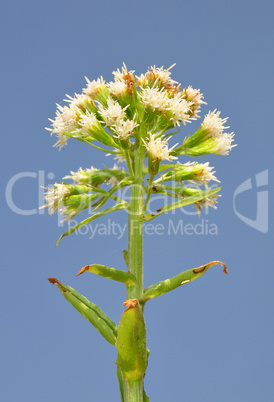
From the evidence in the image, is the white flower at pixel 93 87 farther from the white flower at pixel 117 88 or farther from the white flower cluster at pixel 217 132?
the white flower cluster at pixel 217 132

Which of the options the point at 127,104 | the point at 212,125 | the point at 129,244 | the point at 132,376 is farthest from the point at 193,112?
the point at 132,376

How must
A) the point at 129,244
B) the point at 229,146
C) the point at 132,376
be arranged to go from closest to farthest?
the point at 132,376 < the point at 129,244 < the point at 229,146

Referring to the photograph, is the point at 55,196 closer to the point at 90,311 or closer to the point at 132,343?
the point at 90,311

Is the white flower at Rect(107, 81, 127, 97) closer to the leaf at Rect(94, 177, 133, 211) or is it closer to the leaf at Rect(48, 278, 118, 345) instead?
the leaf at Rect(94, 177, 133, 211)

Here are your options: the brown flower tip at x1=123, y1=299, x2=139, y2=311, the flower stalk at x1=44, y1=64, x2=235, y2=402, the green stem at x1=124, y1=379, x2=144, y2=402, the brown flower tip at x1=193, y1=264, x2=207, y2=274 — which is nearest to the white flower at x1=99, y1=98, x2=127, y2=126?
the flower stalk at x1=44, y1=64, x2=235, y2=402

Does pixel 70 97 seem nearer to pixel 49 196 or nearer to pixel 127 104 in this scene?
pixel 127 104

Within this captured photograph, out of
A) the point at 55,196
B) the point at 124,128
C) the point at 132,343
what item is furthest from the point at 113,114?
the point at 132,343
